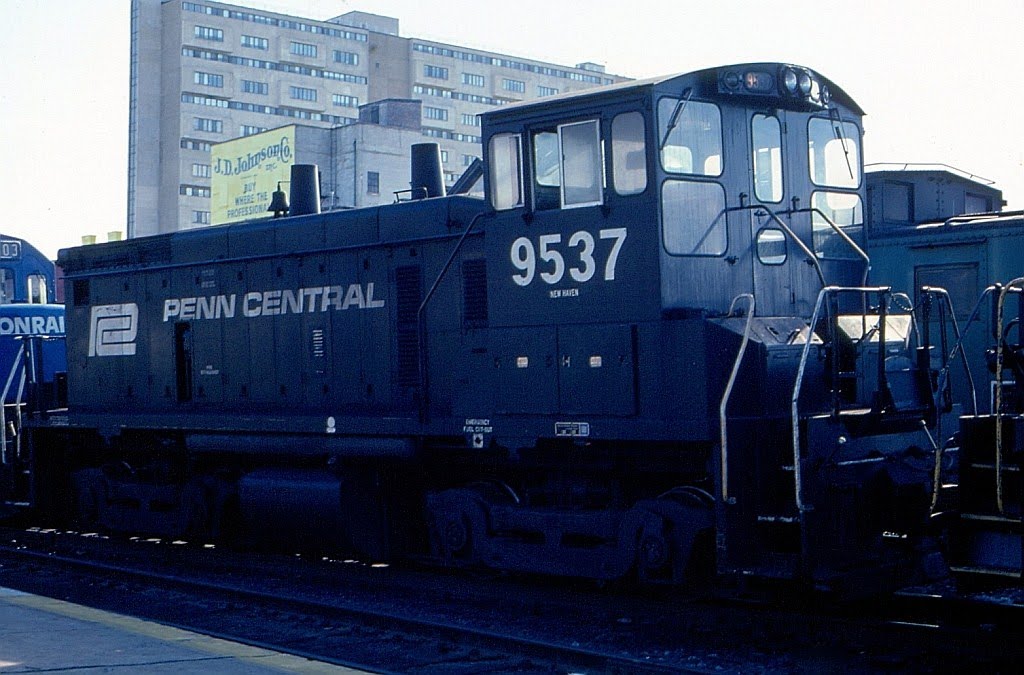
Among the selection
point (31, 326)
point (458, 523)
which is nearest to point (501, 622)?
point (458, 523)

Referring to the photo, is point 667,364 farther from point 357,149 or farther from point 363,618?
point 357,149

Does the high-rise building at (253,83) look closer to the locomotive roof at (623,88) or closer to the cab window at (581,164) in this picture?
Result: the locomotive roof at (623,88)

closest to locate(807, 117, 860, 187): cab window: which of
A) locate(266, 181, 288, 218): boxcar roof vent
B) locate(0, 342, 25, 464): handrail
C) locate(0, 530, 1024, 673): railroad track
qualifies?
locate(0, 530, 1024, 673): railroad track

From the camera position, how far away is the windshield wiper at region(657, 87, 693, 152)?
8.88 metres

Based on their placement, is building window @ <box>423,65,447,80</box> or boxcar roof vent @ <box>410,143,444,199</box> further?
building window @ <box>423,65,447,80</box>

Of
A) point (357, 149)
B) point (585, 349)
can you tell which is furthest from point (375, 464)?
point (357, 149)

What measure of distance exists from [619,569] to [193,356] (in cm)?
606

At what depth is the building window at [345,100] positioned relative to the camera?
98.6 metres

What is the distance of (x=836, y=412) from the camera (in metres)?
8.38

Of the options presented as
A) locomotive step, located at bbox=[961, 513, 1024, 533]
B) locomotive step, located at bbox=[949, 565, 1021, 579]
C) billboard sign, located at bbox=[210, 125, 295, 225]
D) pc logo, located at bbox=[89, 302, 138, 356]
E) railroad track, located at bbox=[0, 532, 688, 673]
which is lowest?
railroad track, located at bbox=[0, 532, 688, 673]

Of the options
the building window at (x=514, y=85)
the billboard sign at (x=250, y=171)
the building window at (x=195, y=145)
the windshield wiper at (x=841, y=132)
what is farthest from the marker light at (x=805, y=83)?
the building window at (x=514, y=85)

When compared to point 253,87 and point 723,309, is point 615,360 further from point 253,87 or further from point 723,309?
point 253,87

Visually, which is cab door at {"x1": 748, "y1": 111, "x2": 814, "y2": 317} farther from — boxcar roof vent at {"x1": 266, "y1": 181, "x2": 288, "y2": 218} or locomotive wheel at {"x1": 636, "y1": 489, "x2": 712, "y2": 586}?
boxcar roof vent at {"x1": 266, "y1": 181, "x2": 288, "y2": 218}

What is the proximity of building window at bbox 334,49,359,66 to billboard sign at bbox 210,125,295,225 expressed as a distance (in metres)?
25.9
